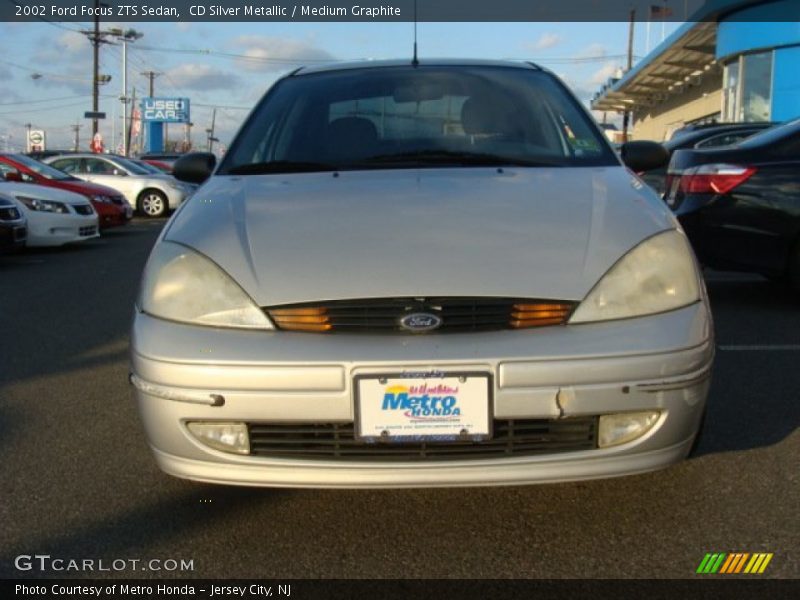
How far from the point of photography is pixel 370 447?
241cm

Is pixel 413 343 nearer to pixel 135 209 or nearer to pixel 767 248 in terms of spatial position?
pixel 767 248

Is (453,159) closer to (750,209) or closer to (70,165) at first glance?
(750,209)

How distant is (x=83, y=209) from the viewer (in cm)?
1176

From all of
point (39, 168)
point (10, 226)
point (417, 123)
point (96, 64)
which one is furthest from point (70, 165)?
point (96, 64)

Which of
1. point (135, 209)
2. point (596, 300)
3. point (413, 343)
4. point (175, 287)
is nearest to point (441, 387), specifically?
point (413, 343)

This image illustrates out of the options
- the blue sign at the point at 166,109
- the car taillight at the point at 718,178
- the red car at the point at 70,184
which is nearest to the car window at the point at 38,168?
the red car at the point at 70,184

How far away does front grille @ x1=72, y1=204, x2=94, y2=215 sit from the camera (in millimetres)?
11578

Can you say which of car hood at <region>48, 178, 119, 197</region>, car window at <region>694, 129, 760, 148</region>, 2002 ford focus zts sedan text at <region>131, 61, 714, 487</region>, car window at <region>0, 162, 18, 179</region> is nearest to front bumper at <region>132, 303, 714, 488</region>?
2002 ford focus zts sedan text at <region>131, 61, 714, 487</region>

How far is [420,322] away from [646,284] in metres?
0.68

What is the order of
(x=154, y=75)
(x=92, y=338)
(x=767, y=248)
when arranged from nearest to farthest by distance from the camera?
(x=92, y=338) < (x=767, y=248) < (x=154, y=75)

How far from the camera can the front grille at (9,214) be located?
30.8 feet

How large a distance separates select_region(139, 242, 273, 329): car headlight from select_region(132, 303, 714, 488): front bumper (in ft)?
0.15

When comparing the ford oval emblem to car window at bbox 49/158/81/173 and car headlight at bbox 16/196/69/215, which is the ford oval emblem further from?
car window at bbox 49/158/81/173

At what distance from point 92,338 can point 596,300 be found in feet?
12.8
